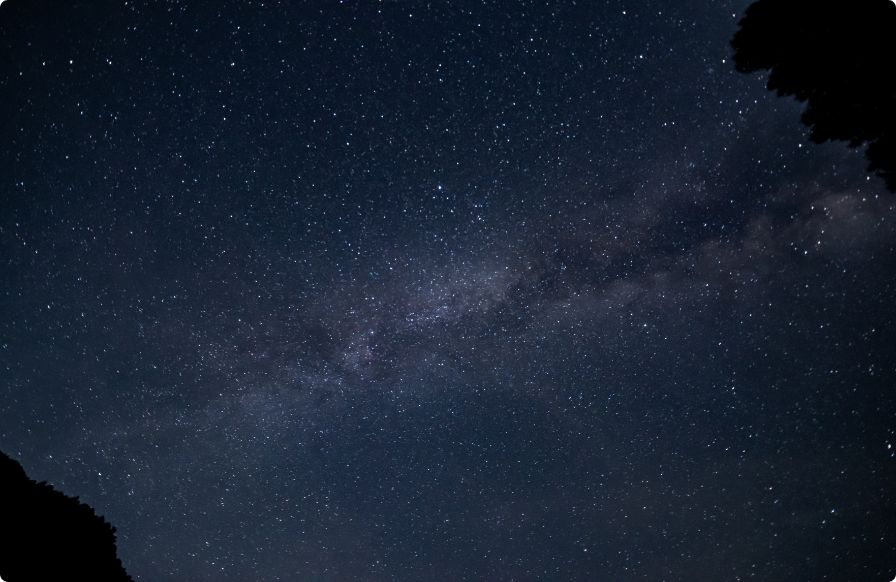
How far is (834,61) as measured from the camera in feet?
13.3

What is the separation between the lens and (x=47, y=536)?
11.0 ft

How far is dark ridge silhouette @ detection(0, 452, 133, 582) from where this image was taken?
122 inches

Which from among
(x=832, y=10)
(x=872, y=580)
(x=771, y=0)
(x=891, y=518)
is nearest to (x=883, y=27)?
(x=832, y=10)

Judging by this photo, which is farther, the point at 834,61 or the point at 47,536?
the point at 834,61

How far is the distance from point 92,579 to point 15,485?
3.00 ft

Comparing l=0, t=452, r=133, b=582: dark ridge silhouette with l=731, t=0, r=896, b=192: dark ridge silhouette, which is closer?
l=0, t=452, r=133, b=582: dark ridge silhouette

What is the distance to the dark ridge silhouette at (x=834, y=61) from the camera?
3816 mm

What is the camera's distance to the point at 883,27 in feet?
12.3

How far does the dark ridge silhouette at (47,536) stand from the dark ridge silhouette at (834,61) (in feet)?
23.1

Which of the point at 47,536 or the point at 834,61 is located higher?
the point at 834,61

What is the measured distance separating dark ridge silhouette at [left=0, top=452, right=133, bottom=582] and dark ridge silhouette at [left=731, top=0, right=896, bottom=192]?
23.1ft

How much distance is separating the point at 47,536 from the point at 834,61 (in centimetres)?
738

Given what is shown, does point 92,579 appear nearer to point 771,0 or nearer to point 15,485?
point 15,485

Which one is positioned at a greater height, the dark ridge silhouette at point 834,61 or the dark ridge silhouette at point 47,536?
the dark ridge silhouette at point 834,61
